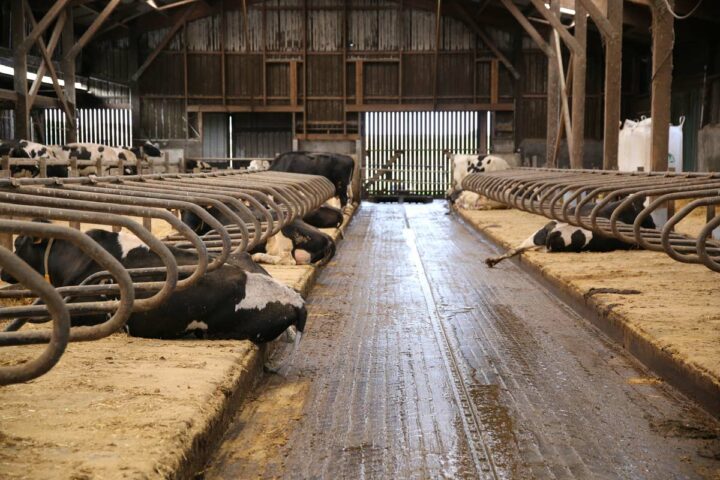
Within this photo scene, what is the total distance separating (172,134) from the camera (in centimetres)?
2648

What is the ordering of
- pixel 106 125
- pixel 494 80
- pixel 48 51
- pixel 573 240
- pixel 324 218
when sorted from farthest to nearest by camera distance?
pixel 106 125 → pixel 494 80 → pixel 48 51 → pixel 324 218 → pixel 573 240

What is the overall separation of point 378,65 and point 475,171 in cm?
773

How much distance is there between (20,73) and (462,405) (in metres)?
15.6

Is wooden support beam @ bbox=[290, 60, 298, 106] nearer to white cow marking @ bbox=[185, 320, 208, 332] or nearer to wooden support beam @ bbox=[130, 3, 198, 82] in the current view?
wooden support beam @ bbox=[130, 3, 198, 82]

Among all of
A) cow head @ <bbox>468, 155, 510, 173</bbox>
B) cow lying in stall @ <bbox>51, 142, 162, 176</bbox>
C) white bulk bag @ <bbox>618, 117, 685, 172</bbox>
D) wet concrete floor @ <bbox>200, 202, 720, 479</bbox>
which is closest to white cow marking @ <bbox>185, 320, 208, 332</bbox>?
wet concrete floor @ <bbox>200, 202, 720, 479</bbox>

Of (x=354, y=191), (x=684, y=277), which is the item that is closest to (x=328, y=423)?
(x=684, y=277)

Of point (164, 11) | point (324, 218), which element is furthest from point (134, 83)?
point (324, 218)

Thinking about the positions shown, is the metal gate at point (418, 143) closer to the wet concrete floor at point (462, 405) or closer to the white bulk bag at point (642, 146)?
the white bulk bag at point (642, 146)

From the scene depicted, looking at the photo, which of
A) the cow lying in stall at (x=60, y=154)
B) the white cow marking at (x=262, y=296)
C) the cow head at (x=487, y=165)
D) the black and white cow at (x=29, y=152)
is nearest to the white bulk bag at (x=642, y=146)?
the cow head at (x=487, y=165)

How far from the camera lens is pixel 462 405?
4152 mm

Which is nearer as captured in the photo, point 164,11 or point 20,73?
point 20,73

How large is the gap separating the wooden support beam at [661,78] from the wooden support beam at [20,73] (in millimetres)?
12128

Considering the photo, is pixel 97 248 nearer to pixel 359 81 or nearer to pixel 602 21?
pixel 602 21

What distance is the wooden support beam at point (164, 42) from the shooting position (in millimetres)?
25781
